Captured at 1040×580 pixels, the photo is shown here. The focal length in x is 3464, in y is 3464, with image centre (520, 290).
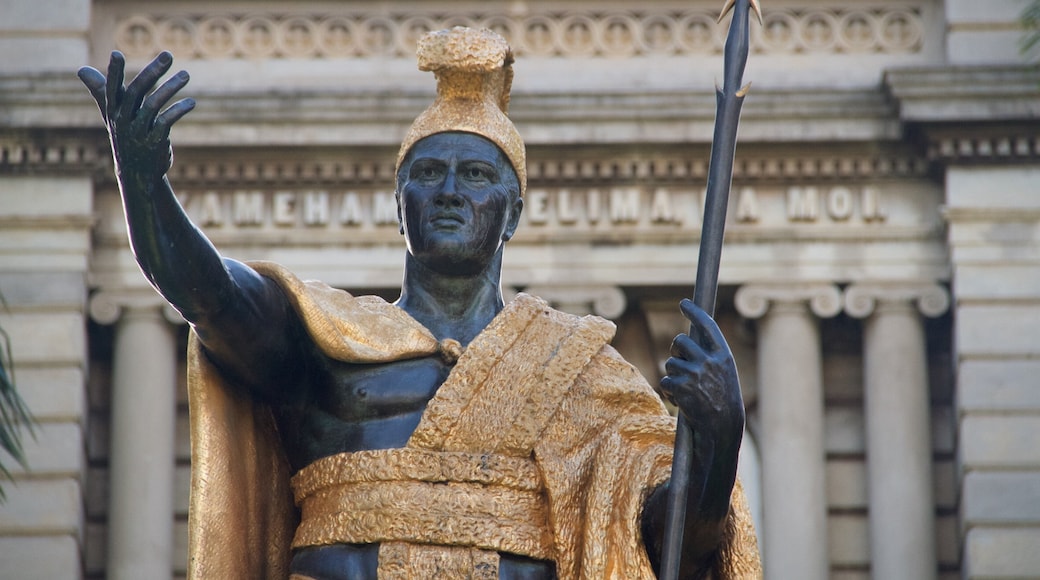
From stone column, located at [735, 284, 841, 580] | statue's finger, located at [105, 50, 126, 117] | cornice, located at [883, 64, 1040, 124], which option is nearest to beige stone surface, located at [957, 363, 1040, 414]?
stone column, located at [735, 284, 841, 580]

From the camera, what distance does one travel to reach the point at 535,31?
29469 millimetres

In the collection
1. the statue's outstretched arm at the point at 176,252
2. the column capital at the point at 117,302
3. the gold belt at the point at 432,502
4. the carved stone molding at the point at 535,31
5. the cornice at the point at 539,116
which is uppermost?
the carved stone molding at the point at 535,31

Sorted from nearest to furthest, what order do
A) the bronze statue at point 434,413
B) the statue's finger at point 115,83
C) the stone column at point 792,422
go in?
the statue's finger at point 115,83, the bronze statue at point 434,413, the stone column at point 792,422

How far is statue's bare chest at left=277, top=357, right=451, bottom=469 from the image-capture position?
8836mm

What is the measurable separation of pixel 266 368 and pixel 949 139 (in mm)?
19630

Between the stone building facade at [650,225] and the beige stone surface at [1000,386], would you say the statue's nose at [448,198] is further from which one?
the beige stone surface at [1000,386]

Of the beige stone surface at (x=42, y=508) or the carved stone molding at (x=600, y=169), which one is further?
the carved stone molding at (x=600, y=169)

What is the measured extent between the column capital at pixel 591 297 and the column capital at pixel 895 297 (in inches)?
76.5

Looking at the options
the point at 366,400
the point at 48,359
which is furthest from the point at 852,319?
the point at 366,400

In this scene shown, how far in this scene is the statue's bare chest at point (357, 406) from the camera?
29.0 feet

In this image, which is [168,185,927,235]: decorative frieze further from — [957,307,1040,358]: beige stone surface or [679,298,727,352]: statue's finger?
[679,298,727,352]: statue's finger

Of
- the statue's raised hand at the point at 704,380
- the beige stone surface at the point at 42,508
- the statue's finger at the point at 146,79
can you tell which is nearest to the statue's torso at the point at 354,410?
the statue's raised hand at the point at 704,380

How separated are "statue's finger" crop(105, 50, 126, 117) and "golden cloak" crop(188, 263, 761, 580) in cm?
89

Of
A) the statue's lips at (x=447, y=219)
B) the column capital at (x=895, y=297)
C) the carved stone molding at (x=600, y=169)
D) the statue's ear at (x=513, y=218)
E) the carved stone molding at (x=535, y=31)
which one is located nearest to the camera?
the statue's lips at (x=447, y=219)
